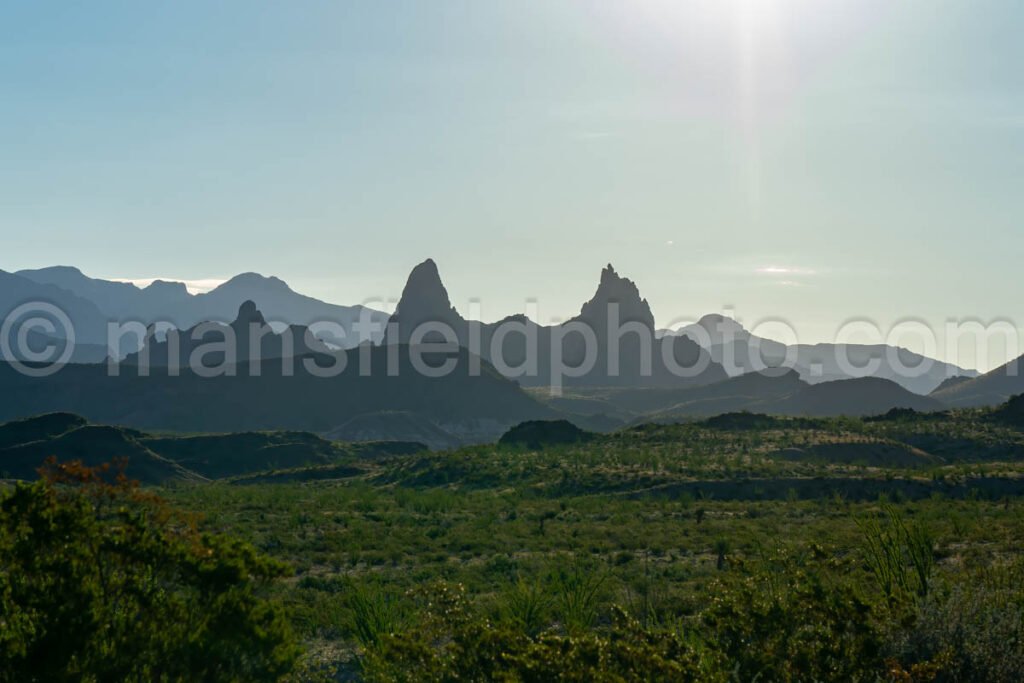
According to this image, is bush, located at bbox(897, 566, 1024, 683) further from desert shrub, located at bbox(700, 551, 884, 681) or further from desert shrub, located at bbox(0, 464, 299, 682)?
desert shrub, located at bbox(0, 464, 299, 682)

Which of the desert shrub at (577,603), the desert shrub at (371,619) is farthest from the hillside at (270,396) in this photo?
the desert shrub at (371,619)

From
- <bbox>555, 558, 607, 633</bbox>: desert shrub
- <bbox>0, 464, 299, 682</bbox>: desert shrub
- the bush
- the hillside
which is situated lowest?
the hillside

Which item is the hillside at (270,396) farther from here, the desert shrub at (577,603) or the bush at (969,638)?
the bush at (969,638)

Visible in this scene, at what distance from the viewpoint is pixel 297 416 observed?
5773 inches

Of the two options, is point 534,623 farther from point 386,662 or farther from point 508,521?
point 508,521

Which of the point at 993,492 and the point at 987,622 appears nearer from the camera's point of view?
the point at 987,622

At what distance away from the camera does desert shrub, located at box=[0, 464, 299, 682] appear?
272 inches

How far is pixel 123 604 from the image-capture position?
7766 millimetres

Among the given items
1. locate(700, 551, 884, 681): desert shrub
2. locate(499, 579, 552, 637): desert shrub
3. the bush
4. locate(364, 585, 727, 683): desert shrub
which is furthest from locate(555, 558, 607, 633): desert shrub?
the bush

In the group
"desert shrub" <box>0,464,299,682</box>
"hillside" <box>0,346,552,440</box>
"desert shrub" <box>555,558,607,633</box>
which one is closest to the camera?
"desert shrub" <box>0,464,299,682</box>

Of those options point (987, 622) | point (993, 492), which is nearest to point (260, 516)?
point (987, 622)

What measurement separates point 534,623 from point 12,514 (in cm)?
741

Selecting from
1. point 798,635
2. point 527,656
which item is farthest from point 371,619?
point 798,635

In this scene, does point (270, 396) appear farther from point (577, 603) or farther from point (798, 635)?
point (798, 635)
